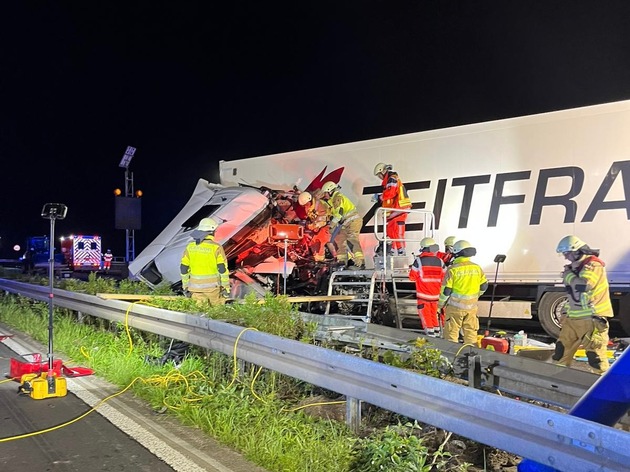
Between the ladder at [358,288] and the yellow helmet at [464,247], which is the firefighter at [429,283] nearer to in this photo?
the ladder at [358,288]

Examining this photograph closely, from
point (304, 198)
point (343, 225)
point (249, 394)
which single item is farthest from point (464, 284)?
point (304, 198)

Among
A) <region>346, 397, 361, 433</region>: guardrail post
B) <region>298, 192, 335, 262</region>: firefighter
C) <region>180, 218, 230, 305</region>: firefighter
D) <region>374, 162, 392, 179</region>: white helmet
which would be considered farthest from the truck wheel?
<region>346, 397, 361, 433</region>: guardrail post

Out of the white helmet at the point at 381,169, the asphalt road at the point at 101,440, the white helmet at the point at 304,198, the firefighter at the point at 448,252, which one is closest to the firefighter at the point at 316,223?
the white helmet at the point at 304,198

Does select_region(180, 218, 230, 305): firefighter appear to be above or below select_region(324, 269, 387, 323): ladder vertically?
above

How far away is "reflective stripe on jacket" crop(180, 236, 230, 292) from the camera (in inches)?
291

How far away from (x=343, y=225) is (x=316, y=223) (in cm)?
58

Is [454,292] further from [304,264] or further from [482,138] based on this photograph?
[304,264]

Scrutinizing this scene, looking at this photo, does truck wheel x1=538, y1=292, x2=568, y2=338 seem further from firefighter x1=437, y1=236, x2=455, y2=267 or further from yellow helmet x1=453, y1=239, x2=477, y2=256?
yellow helmet x1=453, y1=239, x2=477, y2=256

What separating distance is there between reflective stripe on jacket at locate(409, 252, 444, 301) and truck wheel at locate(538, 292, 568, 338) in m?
1.82

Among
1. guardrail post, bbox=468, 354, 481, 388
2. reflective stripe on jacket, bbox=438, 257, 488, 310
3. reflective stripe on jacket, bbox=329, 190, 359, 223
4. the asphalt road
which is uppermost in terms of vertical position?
reflective stripe on jacket, bbox=329, 190, 359, 223

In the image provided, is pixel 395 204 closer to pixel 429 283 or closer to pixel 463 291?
pixel 429 283

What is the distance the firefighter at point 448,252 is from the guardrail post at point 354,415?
16.4ft

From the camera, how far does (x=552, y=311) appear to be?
8.54m

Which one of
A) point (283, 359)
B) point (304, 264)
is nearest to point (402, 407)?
point (283, 359)
